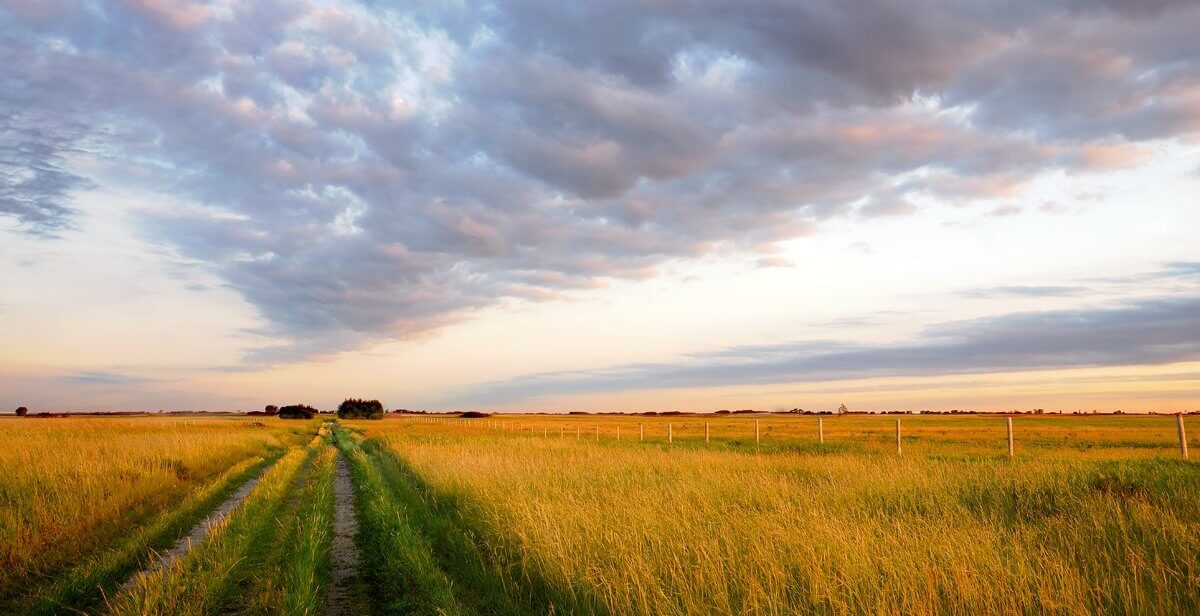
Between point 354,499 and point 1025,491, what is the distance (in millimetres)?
15252

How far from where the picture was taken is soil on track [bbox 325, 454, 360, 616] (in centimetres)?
750

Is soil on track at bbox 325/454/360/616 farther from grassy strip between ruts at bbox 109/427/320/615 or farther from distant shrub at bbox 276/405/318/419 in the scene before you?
distant shrub at bbox 276/405/318/419

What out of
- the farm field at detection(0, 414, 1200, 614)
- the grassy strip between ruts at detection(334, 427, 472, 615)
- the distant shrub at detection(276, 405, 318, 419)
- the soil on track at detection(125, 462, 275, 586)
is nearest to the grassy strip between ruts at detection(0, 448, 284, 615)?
the farm field at detection(0, 414, 1200, 614)

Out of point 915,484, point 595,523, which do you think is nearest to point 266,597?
point 595,523

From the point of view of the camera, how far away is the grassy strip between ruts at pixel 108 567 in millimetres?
7621

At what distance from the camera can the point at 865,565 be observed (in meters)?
6.37

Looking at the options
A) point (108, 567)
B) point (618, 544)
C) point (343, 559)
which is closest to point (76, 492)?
point (108, 567)

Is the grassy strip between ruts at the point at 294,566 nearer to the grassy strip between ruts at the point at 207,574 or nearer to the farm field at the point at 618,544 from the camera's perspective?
the farm field at the point at 618,544

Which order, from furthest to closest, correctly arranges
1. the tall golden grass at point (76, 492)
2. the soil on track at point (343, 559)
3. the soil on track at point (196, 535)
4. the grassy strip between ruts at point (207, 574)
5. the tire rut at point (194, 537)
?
the tall golden grass at point (76, 492)
the soil on track at point (196, 535)
the tire rut at point (194, 537)
the soil on track at point (343, 559)
the grassy strip between ruts at point (207, 574)

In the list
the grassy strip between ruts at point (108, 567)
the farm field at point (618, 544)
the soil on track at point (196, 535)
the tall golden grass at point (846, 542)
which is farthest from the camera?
the soil on track at point (196, 535)

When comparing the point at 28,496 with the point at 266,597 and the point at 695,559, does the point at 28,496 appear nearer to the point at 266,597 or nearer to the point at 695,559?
the point at 266,597

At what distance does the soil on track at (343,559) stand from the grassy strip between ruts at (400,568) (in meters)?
0.19

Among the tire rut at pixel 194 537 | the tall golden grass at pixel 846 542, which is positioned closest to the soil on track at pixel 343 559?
the tall golden grass at pixel 846 542

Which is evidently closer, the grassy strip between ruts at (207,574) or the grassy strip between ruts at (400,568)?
the grassy strip between ruts at (207,574)
